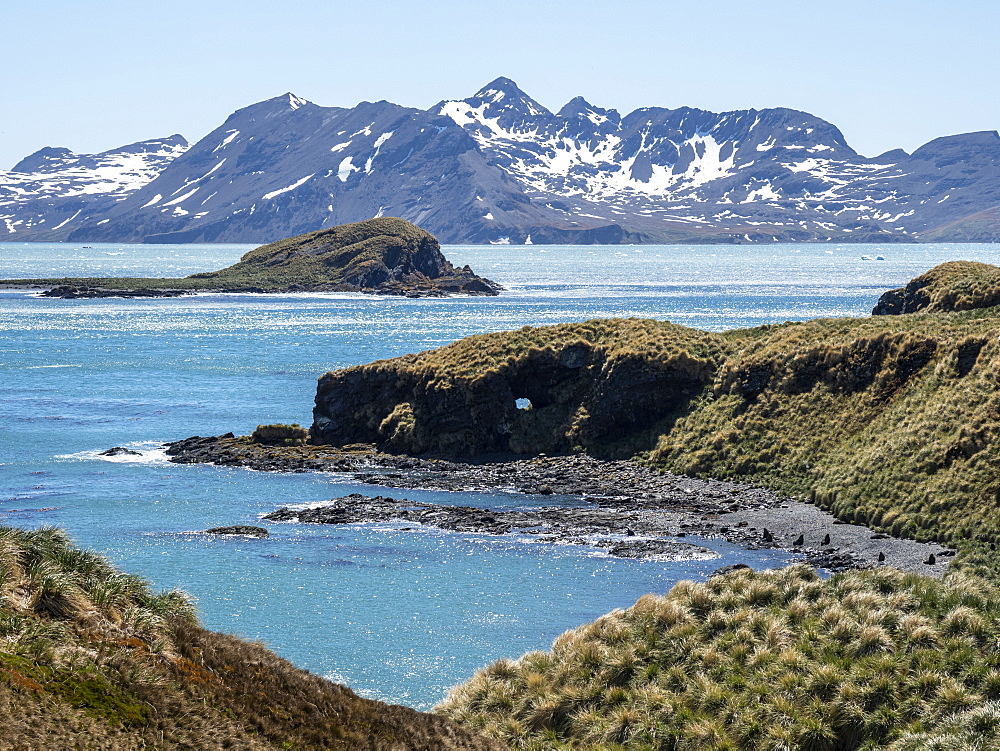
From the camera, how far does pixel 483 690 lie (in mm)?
23531

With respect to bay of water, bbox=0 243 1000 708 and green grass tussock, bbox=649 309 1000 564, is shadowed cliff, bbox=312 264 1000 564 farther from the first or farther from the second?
bay of water, bbox=0 243 1000 708

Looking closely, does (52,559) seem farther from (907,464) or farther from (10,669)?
(907,464)

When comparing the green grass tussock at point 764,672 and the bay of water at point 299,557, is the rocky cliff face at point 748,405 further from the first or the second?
the green grass tussock at point 764,672

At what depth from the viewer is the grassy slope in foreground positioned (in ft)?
43.4

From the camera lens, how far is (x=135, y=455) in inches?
2781

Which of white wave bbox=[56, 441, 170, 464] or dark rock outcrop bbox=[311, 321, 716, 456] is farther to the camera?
white wave bbox=[56, 441, 170, 464]

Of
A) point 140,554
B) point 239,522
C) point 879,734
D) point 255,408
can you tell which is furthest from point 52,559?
point 255,408

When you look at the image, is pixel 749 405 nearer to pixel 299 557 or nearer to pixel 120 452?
pixel 299 557

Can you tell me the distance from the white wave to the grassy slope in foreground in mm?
53457

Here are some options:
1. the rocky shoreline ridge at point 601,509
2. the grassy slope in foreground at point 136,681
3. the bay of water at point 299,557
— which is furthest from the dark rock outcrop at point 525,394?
the grassy slope in foreground at point 136,681

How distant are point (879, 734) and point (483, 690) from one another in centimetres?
807

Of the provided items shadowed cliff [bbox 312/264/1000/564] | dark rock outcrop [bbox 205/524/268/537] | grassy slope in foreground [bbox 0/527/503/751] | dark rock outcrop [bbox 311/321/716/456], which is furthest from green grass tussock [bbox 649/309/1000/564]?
grassy slope in foreground [bbox 0/527/503/751]

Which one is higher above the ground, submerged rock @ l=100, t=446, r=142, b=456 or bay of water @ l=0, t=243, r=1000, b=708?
submerged rock @ l=100, t=446, r=142, b=456

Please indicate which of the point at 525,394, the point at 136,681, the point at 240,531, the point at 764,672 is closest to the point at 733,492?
the point at 525,394
